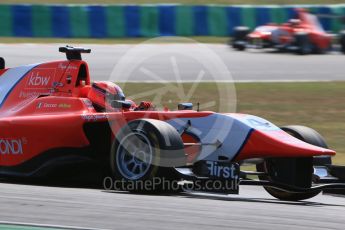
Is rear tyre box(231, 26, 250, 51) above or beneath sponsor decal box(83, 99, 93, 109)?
beneath

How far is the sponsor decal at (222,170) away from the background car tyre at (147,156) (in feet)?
0.92

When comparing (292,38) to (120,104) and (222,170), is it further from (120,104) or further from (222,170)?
(222,170)

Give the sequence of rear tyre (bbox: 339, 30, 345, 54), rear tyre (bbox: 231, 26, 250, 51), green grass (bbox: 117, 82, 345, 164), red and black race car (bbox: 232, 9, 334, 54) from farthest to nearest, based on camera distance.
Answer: rear tyre (bbox: 339, 30, 345, 54) < rear tyre (bbox: 231, 26, 250, 51) < red and black race car (bbox: 232, 9, 334, 54) < green grass (bbox: 117, 82, 345, 164)

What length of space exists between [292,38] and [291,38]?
0.11 meters

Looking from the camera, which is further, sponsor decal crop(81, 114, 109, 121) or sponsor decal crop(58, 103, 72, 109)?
sponsor decal crop(58, 103, 72, 109)

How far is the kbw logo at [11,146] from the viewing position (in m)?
9.45

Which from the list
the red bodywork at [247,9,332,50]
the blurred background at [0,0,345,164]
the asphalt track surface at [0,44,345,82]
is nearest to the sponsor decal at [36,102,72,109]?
the blurred background at [0,0,345,164]

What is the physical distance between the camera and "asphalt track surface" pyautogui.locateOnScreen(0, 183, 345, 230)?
21.7 ft

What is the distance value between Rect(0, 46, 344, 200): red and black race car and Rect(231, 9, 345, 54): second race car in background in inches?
672

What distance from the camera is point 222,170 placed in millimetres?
8164

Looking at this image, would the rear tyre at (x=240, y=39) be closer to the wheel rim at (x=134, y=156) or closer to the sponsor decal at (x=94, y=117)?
the sponsor decal at (x=94, y=117)

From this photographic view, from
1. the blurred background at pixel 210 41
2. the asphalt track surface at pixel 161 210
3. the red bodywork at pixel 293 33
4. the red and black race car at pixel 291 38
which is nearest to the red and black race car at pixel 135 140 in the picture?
the asphalt track surface at pixel 161 210

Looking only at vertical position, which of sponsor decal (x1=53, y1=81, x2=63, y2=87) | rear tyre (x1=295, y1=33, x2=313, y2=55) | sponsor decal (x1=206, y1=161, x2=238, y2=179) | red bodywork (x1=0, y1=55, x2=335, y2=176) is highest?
sponsor decal (x1=53, y1=81, x2=63, y2=87)

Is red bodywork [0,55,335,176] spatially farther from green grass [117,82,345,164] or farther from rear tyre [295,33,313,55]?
rear tyre [295,33,313,55]
